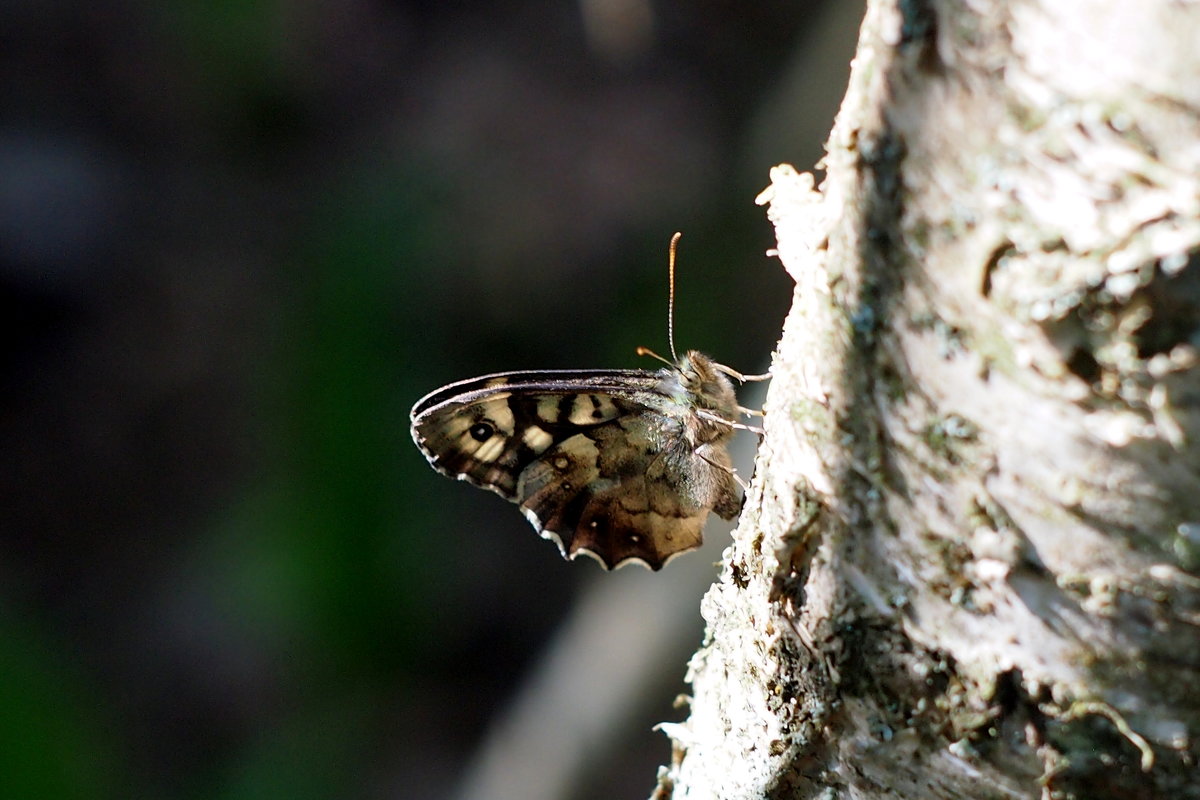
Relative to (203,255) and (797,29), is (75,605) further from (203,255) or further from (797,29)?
(797,29)

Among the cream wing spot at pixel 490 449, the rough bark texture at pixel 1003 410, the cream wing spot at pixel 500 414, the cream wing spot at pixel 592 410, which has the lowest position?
the rough bark texture at pixel 1003 410

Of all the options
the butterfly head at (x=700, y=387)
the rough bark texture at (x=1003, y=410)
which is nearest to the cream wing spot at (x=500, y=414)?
the butterfly head at (x=700, y=387)

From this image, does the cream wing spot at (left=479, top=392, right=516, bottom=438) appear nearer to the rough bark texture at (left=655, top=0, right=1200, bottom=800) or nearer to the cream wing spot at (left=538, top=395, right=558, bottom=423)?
the cream wing spot at (left=538, top=395, right=558, bottom=423)

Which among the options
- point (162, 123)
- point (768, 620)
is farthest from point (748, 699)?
point (162, 123)

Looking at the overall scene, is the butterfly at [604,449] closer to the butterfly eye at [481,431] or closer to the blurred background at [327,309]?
the butterfly eye at [481,431]

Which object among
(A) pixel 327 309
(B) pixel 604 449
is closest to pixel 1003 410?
(B) pixel 604 449

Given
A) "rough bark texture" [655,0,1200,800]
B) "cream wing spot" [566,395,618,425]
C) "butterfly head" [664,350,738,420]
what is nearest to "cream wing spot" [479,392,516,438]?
"cream wing spot" [566,395,618,425]
